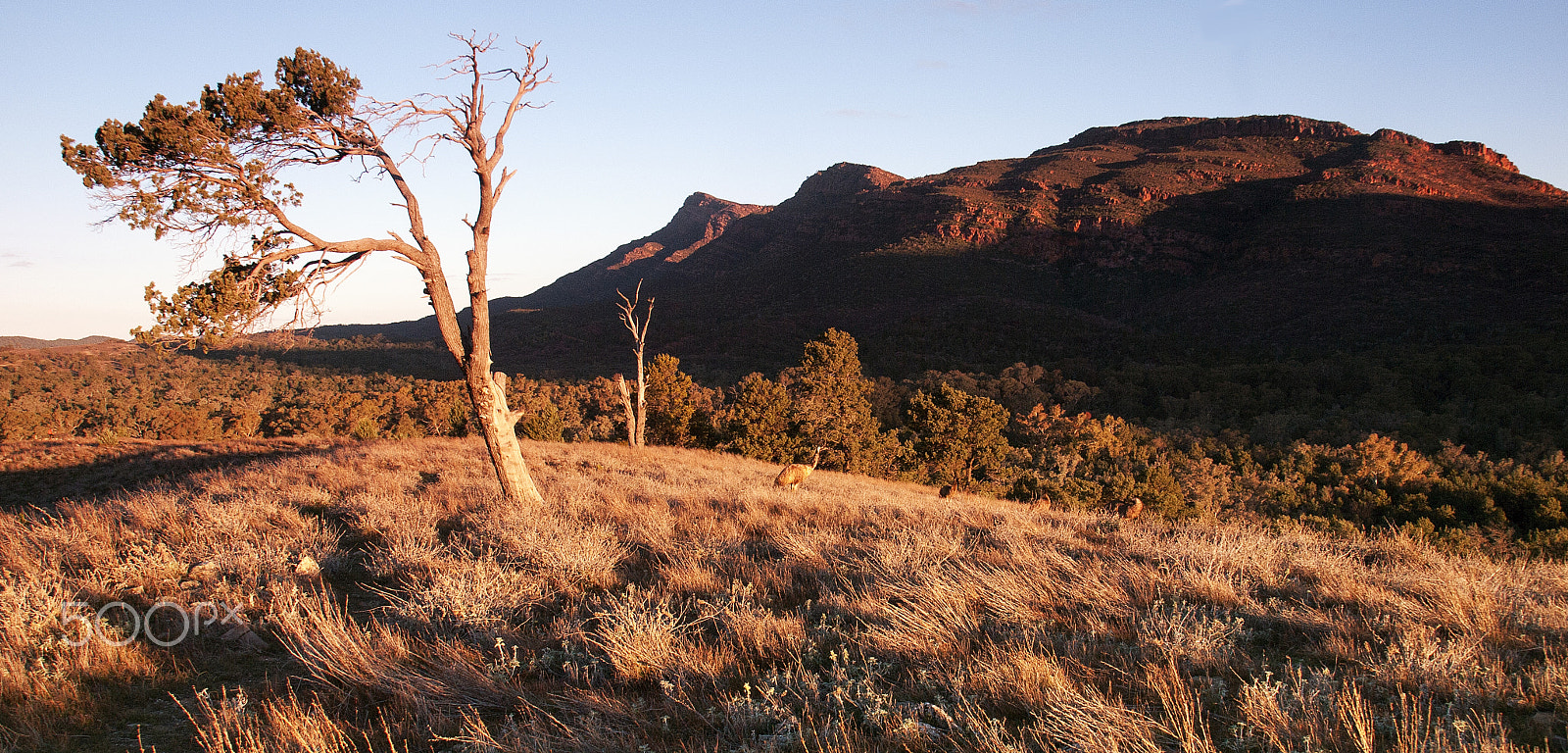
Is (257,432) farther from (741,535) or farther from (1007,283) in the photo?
(1007,283)

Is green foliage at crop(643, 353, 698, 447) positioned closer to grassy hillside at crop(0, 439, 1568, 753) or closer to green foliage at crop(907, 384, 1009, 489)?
green foliage at crop(907, 384, 1009, 489)

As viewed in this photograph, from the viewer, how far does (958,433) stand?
2728cm

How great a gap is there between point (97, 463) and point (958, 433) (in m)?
33.4

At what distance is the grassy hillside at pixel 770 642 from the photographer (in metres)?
2.68

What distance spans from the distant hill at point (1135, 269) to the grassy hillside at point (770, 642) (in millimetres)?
52721

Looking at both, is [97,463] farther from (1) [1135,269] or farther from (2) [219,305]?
(1) [1135,269]

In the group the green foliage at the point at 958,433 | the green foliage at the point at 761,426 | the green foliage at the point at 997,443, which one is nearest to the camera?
the green foliage at the point at 997,443

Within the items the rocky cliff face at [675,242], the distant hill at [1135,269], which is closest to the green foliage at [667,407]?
the distant hill at [1135,269]

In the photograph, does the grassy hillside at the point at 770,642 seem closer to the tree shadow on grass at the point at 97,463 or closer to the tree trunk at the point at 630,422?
the tree shadow on grass at the point at 97,463

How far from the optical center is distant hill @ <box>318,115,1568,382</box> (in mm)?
61656

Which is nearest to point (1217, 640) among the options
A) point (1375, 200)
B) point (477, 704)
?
point (477, 704)

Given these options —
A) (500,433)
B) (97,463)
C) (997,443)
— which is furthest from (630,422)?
(97,463)

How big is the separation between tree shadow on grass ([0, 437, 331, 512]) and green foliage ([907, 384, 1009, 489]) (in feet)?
70.0

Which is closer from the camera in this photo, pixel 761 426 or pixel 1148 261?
pixel 761 426
